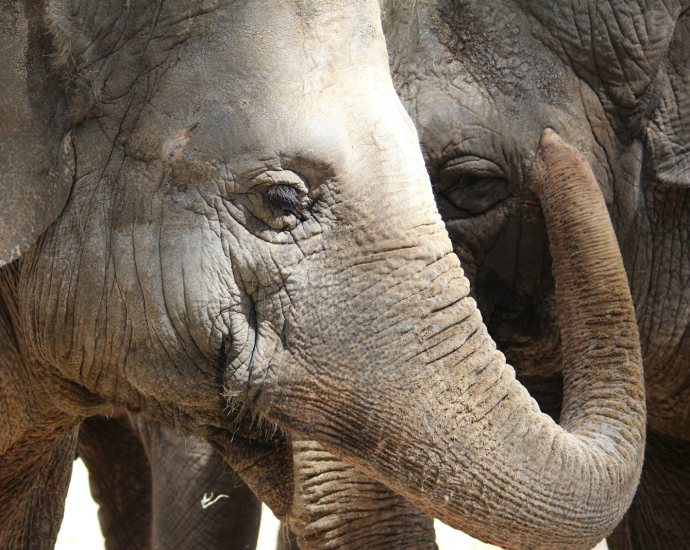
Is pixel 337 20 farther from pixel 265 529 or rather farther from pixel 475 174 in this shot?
pixel 265 529

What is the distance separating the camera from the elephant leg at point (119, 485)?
5.07 meters

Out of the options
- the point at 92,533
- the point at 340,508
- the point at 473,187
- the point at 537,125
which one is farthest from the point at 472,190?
the point at 92,533

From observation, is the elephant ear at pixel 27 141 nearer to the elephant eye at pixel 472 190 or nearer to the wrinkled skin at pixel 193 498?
the elephant eye at pixel 472 190

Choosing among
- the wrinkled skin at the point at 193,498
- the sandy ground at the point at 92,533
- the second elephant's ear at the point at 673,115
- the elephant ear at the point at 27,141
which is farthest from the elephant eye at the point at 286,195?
the sandy ground at the point at 92,533

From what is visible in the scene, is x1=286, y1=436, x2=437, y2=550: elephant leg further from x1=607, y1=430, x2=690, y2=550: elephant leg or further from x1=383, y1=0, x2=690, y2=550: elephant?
x1=607, y1=430, x2=690, y2=550: elephant leg

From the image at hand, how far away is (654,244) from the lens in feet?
10.5

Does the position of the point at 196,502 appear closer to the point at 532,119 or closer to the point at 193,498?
the point at 193,498

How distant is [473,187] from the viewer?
3.04 meters

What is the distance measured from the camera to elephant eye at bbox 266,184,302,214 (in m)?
2.02

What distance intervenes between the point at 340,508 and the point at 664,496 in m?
1.62

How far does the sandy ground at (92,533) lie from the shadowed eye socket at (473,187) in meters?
2.94

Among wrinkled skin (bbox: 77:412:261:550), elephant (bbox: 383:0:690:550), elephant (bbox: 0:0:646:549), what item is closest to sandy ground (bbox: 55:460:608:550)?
wrinkled skin (bbox: 77:412:261:550)

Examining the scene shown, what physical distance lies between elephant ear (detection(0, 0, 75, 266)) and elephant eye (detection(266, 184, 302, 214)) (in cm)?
40

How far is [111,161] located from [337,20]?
0.50 metres
